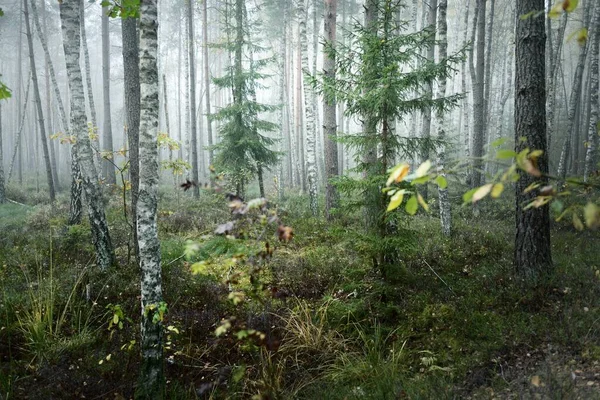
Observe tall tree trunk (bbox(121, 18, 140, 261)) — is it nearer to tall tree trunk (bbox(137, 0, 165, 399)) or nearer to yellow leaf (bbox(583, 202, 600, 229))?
tall tree trunk (bbox(137, 0, 165, 399))

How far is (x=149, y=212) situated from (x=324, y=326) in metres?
3.01

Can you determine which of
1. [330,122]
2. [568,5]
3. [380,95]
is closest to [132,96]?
[380,95]

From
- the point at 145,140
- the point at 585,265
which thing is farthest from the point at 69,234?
the point at 585,265

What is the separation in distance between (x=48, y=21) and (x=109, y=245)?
3098 centimetres

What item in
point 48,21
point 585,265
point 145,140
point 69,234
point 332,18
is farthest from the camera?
point 48,21

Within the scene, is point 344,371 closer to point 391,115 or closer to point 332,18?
point 391,115

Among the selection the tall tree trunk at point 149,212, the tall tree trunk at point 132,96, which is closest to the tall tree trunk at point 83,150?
the tall tree trunk at point 132,96

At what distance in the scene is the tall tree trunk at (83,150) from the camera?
6.88m

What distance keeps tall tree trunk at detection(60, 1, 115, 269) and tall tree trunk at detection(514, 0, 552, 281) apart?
24.3 feet

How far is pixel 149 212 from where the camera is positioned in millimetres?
Result: 4145

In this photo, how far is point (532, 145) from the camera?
5746 millimetres

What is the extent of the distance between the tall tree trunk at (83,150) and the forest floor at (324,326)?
1.71 ft

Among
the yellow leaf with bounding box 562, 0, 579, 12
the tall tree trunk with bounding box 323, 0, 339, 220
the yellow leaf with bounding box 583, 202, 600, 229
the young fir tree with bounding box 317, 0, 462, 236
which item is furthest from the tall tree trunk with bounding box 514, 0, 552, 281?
the tall tree trunk with bounding box 323, 0, 339, 220

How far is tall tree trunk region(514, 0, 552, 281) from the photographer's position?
5.69m
